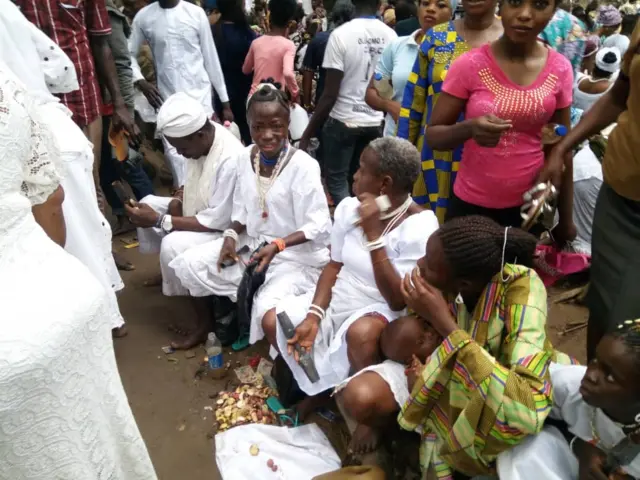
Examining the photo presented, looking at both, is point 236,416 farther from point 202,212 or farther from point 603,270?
point 603,270

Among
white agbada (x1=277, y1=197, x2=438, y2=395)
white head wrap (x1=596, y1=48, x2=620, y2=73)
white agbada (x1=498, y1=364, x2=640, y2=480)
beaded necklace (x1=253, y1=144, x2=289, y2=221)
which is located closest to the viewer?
white agbada (x1=498, y1=364, x2=640, y2=480)

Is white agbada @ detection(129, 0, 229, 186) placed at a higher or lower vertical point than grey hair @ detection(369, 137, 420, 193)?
lower

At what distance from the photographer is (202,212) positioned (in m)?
3.30

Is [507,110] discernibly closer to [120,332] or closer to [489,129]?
[489,129]

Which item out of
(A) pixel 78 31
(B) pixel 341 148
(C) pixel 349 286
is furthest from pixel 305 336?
(A) pixel 78 31

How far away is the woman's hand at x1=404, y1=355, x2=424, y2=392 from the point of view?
1914 millimetres

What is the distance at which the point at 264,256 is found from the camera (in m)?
2.76

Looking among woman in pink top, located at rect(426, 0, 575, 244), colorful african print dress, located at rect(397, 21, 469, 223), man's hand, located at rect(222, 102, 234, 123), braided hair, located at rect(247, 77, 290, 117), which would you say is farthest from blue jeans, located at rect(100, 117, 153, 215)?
woman in pink top, located at rect(426, 0, 575, 244)

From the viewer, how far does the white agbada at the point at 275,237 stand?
284cm

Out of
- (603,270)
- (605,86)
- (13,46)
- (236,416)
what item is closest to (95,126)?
(13,46)

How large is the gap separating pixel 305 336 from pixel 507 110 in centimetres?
132

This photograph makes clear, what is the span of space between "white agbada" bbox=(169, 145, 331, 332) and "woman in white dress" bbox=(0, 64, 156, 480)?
1.39 m

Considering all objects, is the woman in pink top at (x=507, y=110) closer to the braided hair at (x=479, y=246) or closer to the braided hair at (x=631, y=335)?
the braided hair at (x=479, y=246)

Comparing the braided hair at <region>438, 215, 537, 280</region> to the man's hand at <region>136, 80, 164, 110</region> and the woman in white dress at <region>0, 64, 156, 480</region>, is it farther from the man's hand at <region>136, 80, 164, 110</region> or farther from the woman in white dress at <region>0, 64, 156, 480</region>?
the man's hand at <region>136, 80, 164, 110</region>
